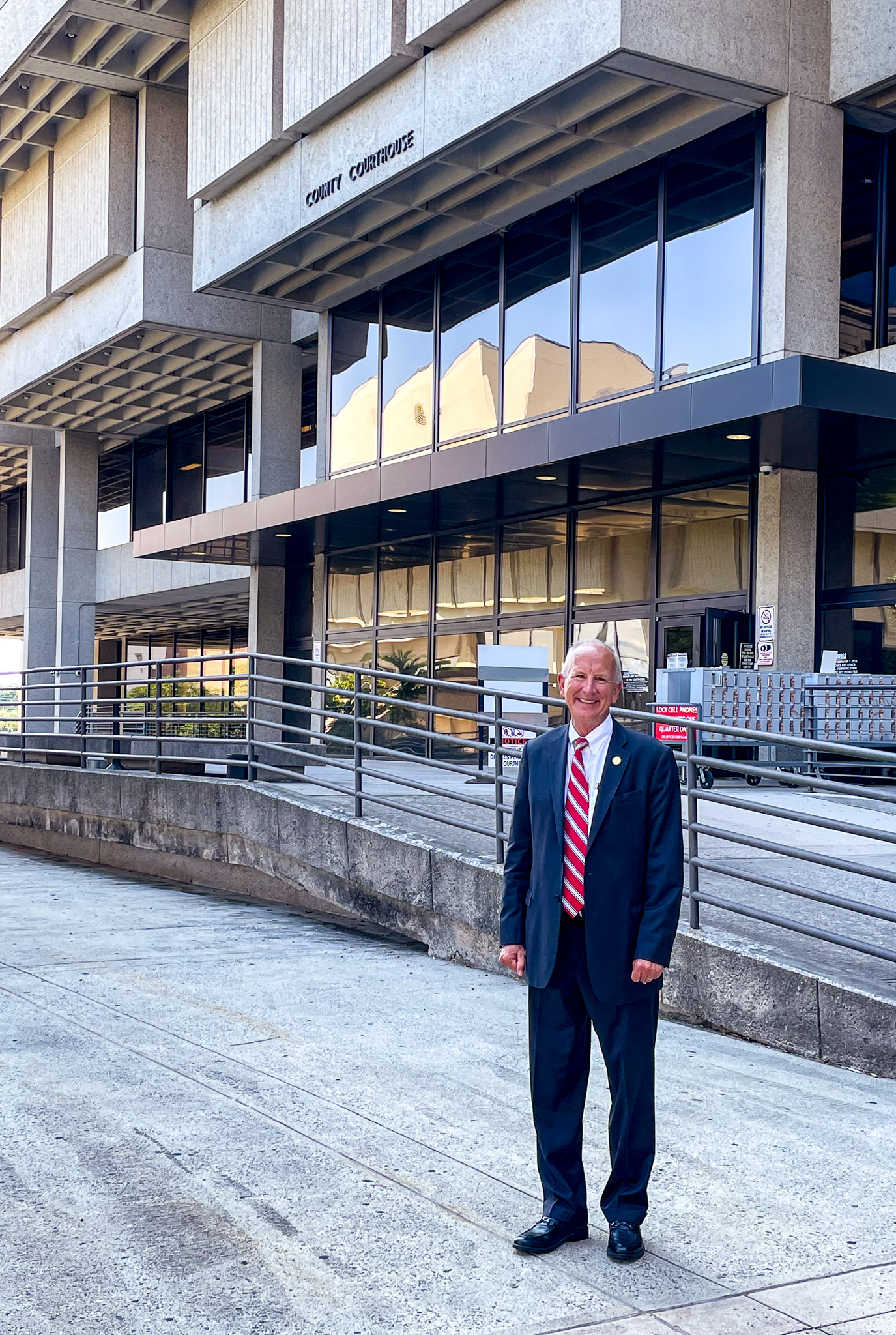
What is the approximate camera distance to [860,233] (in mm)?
15906

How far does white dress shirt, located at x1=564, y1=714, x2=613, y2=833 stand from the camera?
4.13 meters

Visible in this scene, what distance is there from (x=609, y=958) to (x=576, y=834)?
0.37m

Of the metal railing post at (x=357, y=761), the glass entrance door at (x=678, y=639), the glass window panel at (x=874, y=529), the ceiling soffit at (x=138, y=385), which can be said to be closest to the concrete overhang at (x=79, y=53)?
the ceiling soffit at (x=138, y=385)

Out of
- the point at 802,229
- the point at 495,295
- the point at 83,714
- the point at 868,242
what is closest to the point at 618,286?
the point at 495,295

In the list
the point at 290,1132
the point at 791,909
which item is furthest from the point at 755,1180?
the point at 791,909

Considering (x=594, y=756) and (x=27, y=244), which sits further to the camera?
(x=27, y=244)

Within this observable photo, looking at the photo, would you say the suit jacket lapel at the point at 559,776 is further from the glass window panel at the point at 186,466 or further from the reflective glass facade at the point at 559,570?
the glass window panel at the point at 186,466

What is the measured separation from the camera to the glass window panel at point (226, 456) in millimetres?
29531

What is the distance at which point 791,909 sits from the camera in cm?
745

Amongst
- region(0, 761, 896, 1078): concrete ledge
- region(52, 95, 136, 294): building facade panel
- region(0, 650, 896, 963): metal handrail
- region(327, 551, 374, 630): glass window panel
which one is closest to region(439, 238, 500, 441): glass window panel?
region(327, 551, 374, 630): glass window panel

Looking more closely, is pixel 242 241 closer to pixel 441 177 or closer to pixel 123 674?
pixel 441 177

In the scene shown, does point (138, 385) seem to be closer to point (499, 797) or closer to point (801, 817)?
point (499, 797)

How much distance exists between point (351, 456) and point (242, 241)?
12.4 feet

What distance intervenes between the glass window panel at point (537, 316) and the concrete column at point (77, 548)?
1742 cm
